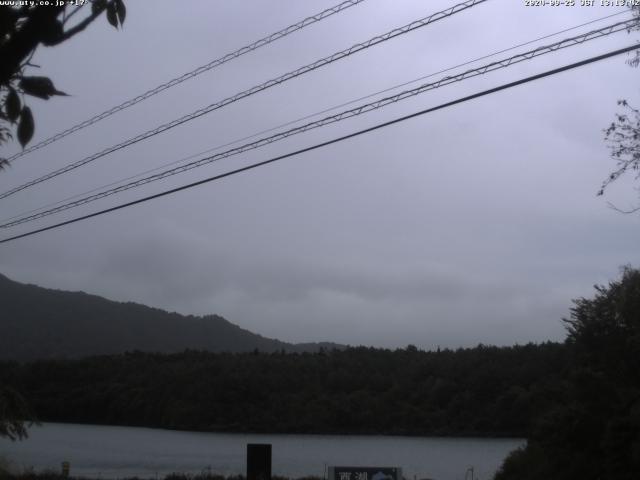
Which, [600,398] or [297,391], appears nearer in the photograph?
[600,398]

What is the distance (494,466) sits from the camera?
27875 millimetres

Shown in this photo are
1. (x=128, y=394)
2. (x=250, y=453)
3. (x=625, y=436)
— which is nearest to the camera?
(x=625, y=436)

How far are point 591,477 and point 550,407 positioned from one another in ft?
7.73

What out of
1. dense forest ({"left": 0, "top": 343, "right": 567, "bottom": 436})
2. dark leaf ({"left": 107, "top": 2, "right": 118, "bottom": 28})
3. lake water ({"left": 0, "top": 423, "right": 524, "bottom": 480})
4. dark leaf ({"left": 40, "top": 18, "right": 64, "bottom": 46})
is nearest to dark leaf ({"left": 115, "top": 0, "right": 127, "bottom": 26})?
dark leaf ({"left": 107, "top": 2, "right": 118, "bottom": 28})

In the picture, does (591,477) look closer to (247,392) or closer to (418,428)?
(418,428)

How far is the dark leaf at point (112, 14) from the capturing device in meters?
4.32

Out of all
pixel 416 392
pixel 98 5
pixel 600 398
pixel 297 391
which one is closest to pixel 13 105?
pixel 98 5

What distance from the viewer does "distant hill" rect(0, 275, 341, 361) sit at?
87.2 meters

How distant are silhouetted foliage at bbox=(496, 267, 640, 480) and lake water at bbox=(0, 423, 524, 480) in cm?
941

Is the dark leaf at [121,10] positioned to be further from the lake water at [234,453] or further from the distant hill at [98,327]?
the distant hill at [98,327]

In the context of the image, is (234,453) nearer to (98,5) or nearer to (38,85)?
(98,5)

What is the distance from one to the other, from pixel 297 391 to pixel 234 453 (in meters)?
9.51

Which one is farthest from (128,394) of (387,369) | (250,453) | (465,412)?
(250,453)

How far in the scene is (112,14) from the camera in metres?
4.34
